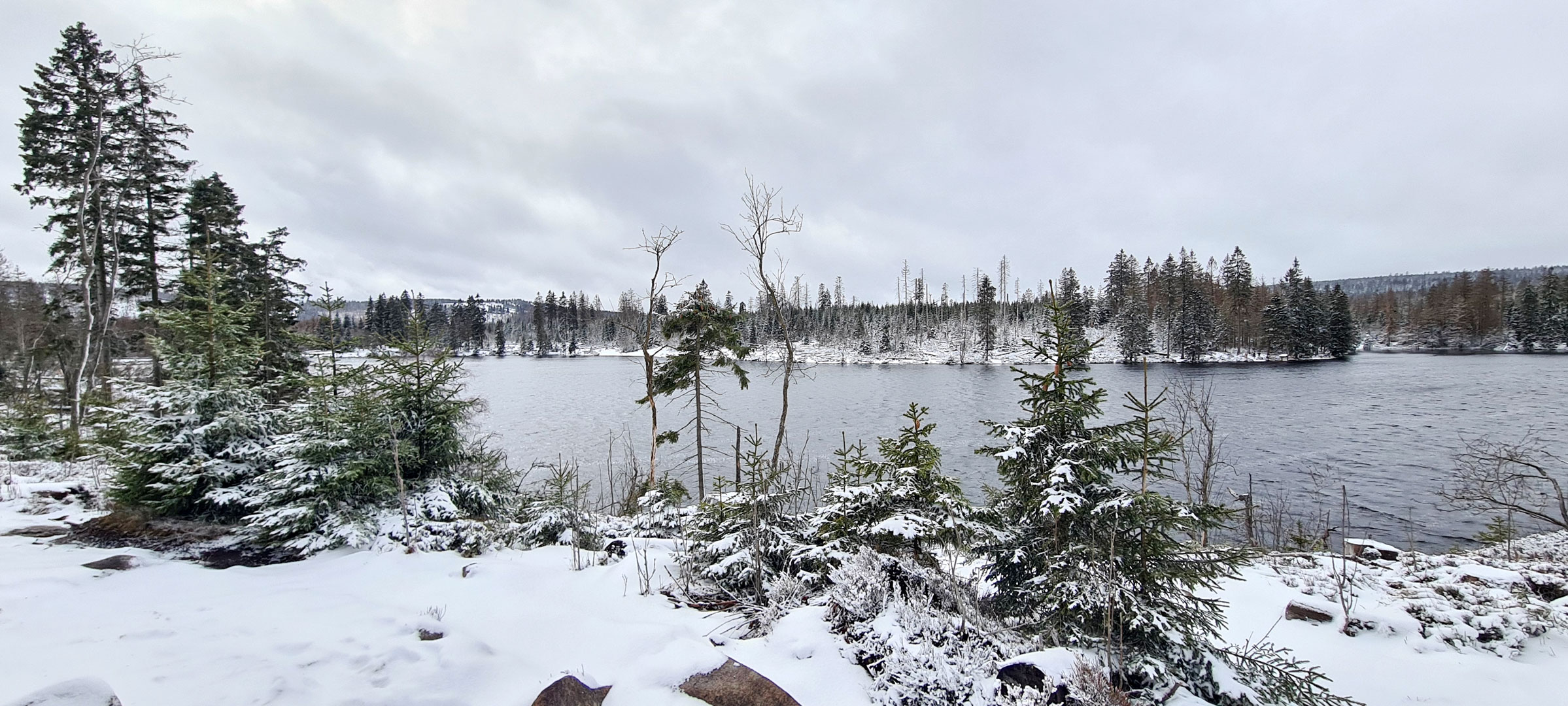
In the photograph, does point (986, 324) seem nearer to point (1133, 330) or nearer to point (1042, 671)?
point (1133, 330)

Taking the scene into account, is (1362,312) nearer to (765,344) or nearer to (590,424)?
(765,344)

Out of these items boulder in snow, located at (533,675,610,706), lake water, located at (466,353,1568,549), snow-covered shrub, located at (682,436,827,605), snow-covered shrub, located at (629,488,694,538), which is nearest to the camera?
boulder in snow, located at (533,675,610,706)

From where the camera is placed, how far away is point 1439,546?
10.9 metres

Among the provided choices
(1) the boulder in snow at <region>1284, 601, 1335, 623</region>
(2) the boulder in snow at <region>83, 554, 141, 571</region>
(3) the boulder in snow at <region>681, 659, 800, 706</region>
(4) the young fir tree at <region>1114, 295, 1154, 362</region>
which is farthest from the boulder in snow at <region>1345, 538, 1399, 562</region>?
(4) the young fir tree at <region>1114, 295, 1154, 362</region>

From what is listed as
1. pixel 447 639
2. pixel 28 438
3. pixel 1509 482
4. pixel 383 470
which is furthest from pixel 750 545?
pixel 1509 482

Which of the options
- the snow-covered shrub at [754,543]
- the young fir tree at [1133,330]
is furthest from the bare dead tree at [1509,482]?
the young fir tree at [1133,330]

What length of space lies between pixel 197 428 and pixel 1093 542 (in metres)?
10.9

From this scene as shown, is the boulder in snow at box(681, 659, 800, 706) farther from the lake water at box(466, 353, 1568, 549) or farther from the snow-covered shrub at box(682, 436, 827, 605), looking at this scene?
the lake water at box(466, 353, 1568, 549)

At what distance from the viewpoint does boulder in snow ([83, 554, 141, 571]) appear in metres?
5.28

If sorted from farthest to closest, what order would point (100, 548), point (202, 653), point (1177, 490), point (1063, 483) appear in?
point (1177, 490) < point (100, 548) < point (1063, 483) < point (202, 653)

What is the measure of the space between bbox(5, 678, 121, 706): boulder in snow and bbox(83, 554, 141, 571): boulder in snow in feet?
13.1

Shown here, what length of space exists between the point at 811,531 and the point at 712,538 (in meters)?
1.28

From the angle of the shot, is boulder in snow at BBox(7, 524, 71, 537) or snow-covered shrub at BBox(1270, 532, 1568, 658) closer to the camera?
snow-covered shrub at BBox(1270, 532, 1568, 658)

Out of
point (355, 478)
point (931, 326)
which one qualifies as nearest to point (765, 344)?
point (931, 326)
